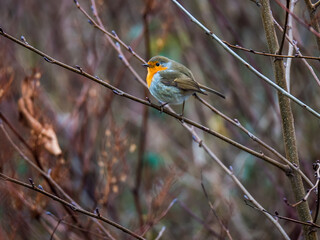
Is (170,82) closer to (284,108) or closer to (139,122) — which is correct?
(284,108)

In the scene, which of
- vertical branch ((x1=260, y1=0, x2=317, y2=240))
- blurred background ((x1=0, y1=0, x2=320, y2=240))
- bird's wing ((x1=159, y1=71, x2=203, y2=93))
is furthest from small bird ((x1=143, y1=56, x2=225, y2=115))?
vertical branch ((x1=260, y1=0, x2=317, y2=240))

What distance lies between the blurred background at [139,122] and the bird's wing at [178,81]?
0.43 meters

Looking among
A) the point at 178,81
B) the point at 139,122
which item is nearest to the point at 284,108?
the point at 178,81

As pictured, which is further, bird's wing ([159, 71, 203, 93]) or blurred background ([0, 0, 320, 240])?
blurred background ([0, 0, 320, 240])

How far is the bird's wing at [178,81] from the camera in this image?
107 inches

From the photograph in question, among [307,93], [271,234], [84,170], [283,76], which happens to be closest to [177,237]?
[271,234]

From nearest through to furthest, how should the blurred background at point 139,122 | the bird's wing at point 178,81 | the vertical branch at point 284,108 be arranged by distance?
the vertical branch at point 284,108
the bird's wing at point 178,81
the blurred background at point 139,122

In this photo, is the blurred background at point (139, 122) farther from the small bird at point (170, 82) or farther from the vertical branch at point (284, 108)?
the vertical branch at point (284, 108)

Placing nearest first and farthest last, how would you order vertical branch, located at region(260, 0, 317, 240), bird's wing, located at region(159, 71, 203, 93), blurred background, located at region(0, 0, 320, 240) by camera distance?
vertical branch, located at region(260, 0, 317, 240) < bird's wing, located at region(159, 71, 203, 93) < blurred background, located at region(0, 0, 320, 240)

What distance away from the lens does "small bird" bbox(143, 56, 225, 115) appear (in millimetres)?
2770

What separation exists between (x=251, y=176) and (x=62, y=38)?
8.88 feet

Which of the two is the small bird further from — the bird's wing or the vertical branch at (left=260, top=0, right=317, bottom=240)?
the vertical branch at (left=260, top=0, right=317, bottom=240)

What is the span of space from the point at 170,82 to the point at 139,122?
281 cm

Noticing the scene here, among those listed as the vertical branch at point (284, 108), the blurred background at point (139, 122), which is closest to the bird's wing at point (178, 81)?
the blurred background at point (139, 122)
